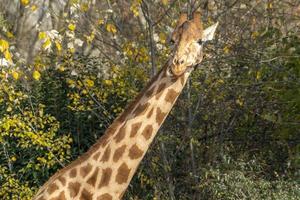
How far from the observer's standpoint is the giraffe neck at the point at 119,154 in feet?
15.0

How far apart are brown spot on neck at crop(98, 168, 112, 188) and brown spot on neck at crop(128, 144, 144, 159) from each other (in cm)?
20

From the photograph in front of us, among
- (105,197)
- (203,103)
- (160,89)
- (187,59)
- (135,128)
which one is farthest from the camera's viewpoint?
(203,103)

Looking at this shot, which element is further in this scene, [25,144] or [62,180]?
[25,144]

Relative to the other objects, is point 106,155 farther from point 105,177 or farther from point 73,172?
point 73,172

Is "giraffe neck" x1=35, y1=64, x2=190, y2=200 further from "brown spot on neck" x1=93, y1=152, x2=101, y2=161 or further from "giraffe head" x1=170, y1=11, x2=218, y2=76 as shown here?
"giraffe head" x1=170, y1=11, x2=218, y2=76

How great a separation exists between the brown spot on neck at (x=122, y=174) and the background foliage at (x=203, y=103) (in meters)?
1.65

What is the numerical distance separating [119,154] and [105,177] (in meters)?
0.20

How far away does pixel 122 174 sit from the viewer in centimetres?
471

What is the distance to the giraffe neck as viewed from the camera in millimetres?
4566

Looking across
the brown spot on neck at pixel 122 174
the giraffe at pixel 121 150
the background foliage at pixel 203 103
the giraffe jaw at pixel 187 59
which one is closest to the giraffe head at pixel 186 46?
the giraffe jaw at pixel 187 59

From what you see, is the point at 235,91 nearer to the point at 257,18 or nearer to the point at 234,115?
the point at 234,115

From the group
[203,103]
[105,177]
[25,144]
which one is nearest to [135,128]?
[105,177]

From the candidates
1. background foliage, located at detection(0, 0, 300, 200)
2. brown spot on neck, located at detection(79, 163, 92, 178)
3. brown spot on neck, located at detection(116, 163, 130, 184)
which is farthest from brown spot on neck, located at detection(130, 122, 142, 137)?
background foliage, located at detection(0, 0, 300, 200)

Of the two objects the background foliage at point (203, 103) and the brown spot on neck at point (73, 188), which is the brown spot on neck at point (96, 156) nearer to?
the brown spot on neck at point (73, 188)
